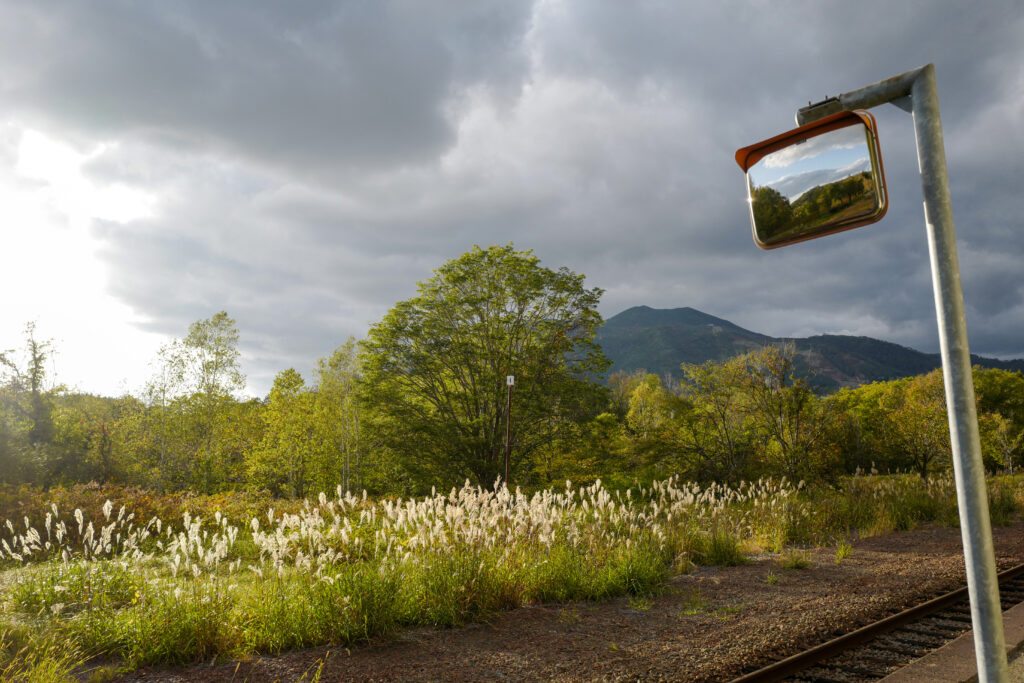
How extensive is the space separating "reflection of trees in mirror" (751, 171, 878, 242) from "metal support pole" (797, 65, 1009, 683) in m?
0.31

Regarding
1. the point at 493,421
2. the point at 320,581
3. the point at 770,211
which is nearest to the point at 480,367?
the point at 493,421

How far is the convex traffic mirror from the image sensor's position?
1.78m

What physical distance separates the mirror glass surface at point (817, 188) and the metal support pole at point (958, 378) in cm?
20

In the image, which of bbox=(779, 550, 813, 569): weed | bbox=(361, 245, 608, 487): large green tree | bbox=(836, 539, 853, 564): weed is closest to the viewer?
bbox=(779, 550, 813, 569): weed

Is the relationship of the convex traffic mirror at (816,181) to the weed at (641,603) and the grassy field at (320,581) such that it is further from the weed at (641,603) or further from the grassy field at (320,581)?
the weed at (641,603)

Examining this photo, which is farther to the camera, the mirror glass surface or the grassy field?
the grassy field

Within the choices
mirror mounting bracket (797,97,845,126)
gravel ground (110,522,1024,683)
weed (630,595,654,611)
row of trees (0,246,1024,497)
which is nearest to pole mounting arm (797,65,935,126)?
mirror mounting bracket (797,97,845,126)

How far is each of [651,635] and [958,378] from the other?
512 centimetres

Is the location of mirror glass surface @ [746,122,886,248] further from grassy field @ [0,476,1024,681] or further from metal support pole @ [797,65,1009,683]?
grassy field @ [0,476,1024,681]

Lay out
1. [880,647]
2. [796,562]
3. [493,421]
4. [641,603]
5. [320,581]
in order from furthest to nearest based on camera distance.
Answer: [493,421], [796,562], [641,603], [320,581], [880,647]

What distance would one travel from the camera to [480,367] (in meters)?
25.9

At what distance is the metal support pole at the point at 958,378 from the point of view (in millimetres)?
1775

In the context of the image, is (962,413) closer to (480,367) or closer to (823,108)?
(823,108)

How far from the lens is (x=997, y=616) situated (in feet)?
5.90
